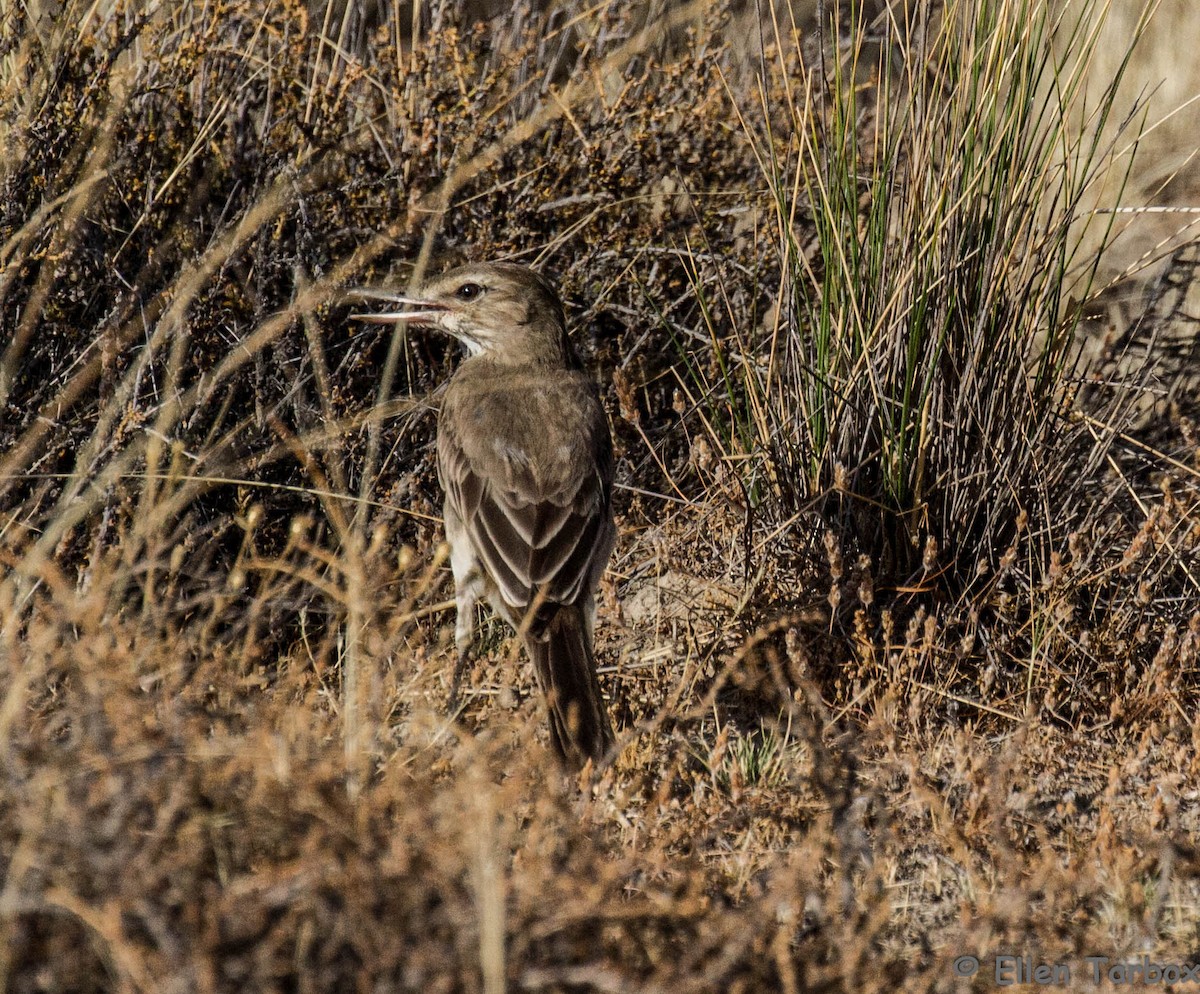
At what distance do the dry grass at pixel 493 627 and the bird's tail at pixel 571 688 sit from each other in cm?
13

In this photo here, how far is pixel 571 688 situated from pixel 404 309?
1883mm

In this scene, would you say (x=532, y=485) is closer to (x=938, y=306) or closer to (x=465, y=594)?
(x=465, y=594)

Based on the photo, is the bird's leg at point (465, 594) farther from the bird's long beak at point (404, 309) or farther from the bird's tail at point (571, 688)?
the bird's long beak at point (404, 309)

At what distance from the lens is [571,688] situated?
450 centimetres

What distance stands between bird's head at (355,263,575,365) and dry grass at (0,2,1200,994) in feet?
1.13

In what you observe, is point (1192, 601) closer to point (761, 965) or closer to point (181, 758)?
point (761, 965)

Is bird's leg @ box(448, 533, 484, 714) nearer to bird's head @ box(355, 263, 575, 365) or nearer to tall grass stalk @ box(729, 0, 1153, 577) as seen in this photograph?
bird's head @ box(355, 263, 575, 365)

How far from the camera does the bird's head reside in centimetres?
547
